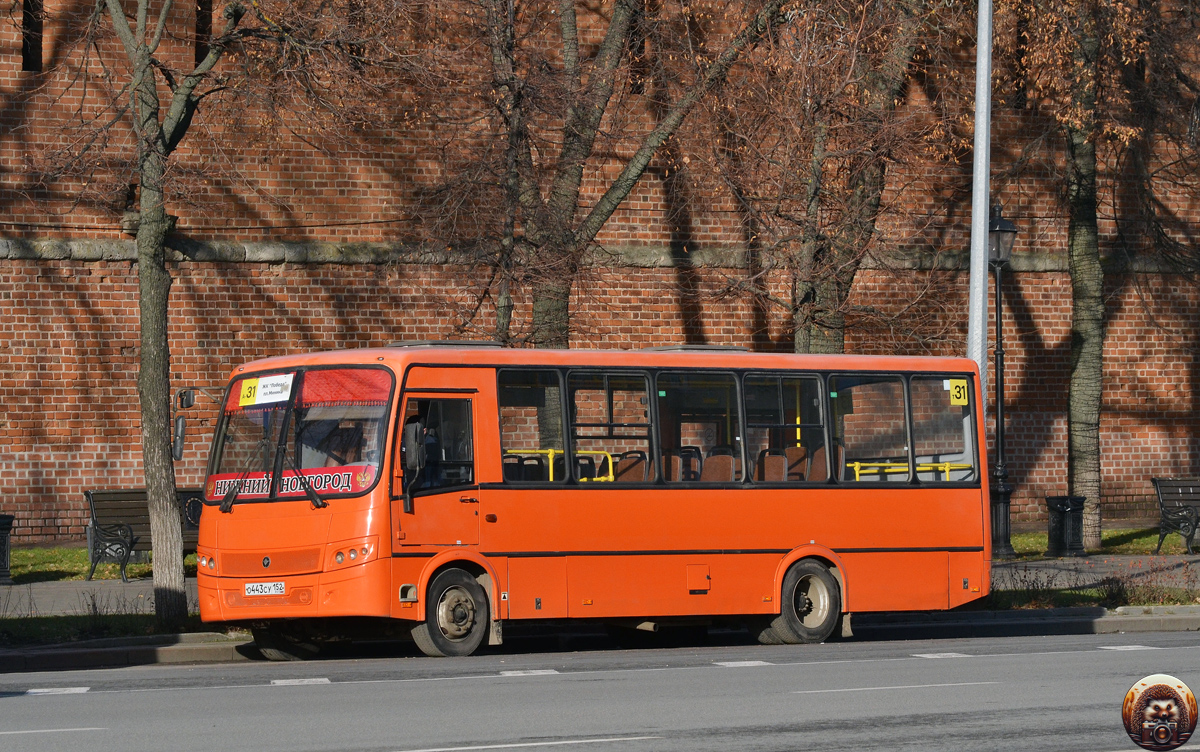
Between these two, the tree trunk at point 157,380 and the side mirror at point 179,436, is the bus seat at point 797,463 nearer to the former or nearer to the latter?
the side mirror at point 179,436

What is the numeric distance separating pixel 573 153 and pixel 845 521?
7.24m

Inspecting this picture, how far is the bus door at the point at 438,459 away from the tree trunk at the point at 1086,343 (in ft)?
42.4

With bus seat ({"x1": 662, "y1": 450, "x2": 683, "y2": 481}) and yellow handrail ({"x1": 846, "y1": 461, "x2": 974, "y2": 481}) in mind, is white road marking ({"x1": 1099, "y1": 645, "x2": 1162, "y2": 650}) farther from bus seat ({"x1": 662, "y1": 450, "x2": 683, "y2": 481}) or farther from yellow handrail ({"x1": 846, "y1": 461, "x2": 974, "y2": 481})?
bus seat ({"x1": 662, "y1": 450, "x2": 683, "y2": 481})

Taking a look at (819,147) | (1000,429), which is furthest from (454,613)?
(1000,429)

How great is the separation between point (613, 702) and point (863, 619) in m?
7.67

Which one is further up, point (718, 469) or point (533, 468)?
point (533, 468)

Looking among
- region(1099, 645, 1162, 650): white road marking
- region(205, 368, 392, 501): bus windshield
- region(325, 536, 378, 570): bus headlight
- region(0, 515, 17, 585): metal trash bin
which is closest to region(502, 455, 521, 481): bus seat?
region(205, 368, 392, 501): bus windshield

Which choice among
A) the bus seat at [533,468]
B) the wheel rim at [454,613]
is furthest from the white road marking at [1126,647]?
the wheel rim at [454,613]

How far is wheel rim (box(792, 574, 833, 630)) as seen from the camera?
14852 mm

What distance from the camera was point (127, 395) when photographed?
71.7 feet

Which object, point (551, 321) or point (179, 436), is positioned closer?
point (179, 436)

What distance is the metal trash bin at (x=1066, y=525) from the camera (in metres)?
21.6

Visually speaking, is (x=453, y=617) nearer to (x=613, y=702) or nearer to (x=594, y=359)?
(x=594, y=359)

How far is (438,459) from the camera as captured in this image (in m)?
13.3
